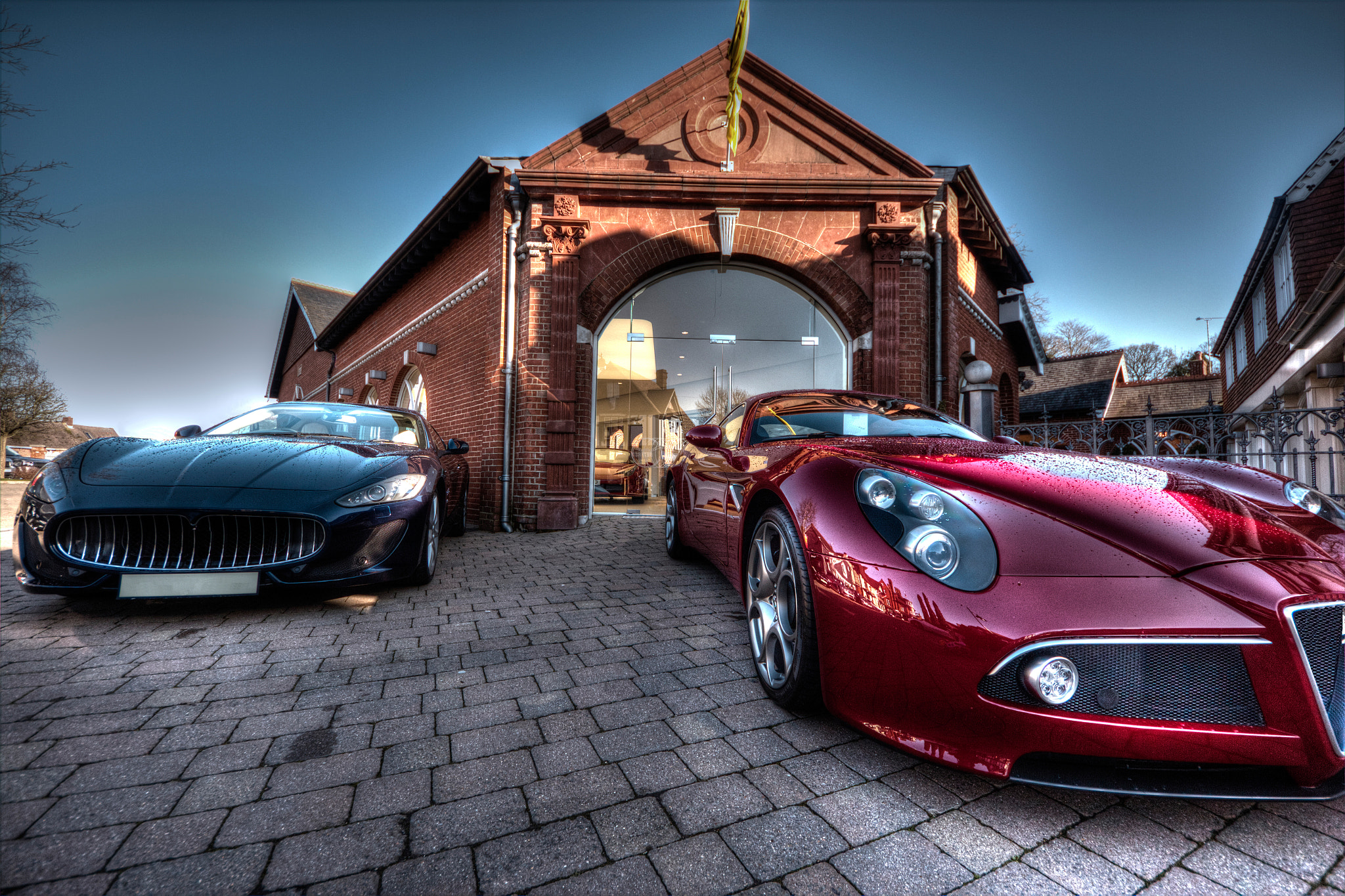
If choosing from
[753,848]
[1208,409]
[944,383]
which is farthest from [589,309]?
[1208,409]

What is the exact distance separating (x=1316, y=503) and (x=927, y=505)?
174 centimetres

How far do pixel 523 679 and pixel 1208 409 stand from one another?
8573mm

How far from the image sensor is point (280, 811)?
4.39 ft

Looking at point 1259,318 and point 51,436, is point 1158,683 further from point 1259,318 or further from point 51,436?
point 51,436

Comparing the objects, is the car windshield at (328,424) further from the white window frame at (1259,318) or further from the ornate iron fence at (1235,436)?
the white window frame at (1259,318)

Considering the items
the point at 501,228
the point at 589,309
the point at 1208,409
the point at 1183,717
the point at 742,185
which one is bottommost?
the point at 1183,717

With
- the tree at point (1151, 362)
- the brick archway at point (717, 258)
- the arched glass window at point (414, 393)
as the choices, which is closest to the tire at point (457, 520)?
the brick archway at point (717, 258)

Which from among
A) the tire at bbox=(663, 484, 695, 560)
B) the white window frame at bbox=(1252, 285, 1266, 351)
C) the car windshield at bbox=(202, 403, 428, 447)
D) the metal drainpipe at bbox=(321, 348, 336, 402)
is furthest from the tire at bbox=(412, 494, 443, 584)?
the white window frame at bbox=(1252, 285, 1266, 351)

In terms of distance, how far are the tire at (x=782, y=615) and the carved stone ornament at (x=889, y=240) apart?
6439 millimetres

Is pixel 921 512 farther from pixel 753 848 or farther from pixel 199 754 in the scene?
pixel 199 754

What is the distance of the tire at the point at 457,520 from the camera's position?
228 inches

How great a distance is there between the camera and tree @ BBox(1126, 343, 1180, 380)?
33.5m

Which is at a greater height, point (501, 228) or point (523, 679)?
point (501, 228)

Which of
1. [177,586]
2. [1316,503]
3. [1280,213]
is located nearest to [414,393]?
[177,586]
